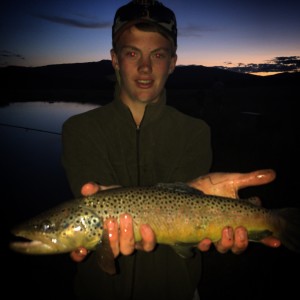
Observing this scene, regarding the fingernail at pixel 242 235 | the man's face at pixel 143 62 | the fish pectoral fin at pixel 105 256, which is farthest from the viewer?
the man's face at pixel 143 62

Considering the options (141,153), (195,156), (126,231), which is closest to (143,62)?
A: (141,153)

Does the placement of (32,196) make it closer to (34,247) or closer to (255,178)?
(34,247)

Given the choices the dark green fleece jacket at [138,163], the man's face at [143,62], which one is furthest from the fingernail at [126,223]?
the man's face at [143,62]

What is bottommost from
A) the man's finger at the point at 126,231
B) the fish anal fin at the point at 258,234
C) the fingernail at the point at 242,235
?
the fish anal fin at the point at 258,234

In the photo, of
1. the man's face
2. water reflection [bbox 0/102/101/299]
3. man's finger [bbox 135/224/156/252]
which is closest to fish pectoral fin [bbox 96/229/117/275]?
man's finger [bbox 135/224/156/252]

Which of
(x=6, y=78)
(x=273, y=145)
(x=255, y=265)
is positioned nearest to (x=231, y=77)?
(x=6, y=78)

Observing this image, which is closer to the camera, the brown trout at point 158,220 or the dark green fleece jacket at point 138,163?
the brown trout at point 158,220

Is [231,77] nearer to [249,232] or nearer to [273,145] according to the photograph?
[273,145]

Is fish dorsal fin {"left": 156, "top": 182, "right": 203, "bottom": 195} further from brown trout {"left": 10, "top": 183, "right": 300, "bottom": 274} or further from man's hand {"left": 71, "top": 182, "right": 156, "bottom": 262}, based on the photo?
man's hand {"left": 71, "top": 182, "right": 156, "bottom": 262}

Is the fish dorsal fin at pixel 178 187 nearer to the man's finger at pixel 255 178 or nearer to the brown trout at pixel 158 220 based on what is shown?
the brown trout at pixel 158 220
